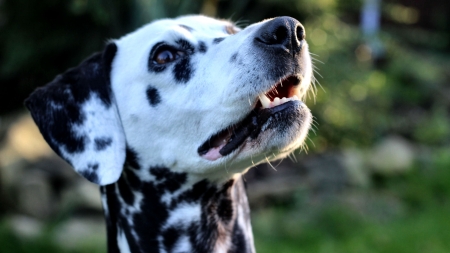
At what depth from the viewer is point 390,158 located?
630 cm

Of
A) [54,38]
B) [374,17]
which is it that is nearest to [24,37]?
[54,38]

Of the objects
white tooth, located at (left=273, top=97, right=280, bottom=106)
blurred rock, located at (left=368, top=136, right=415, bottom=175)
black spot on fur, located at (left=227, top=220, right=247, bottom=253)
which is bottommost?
blurred rock, located at (left=368, top=136, right=415, bottom=175)

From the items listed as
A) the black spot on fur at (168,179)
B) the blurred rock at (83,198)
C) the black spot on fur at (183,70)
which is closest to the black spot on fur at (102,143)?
the black spot on fur at (168,179)

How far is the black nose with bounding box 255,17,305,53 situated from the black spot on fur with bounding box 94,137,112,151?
2.73ft

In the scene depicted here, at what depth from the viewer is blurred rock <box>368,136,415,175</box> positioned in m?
6.19

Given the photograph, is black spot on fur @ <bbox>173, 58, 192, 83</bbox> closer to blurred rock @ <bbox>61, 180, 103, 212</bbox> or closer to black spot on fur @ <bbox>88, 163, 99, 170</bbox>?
black spot on fur @ <bbox>88, 163, 99, 170</bbox>

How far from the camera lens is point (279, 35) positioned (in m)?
2.14

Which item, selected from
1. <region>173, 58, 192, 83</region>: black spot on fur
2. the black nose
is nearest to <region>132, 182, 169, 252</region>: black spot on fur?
<region>173, 58, 192, 83</region>: black spot on fur

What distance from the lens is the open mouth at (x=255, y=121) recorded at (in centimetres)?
221

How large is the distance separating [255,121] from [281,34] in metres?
0.36

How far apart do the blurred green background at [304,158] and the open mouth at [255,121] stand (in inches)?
98.0

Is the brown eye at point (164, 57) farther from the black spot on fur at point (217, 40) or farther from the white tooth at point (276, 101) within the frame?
the white tooth at point (276, 101)

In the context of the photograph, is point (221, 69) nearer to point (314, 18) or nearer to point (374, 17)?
point (314, 18)

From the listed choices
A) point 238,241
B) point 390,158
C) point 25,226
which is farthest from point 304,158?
point 238,241
